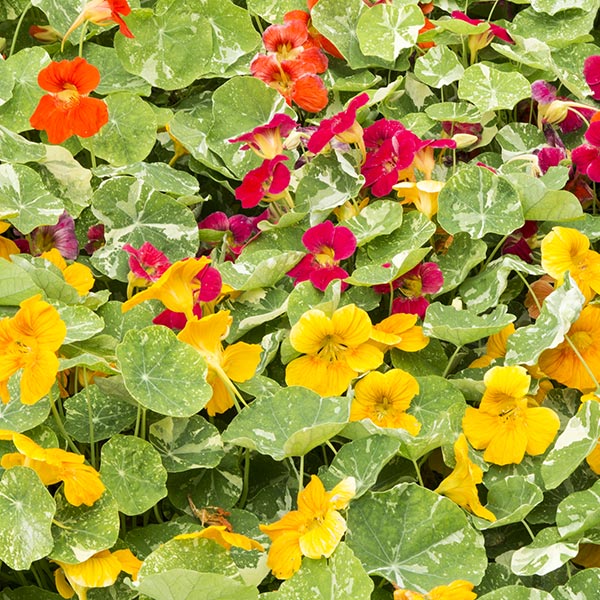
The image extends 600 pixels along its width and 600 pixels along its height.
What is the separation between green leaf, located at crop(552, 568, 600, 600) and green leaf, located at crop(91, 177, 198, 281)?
0.66 meters

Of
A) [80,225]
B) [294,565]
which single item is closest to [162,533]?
[294,565]

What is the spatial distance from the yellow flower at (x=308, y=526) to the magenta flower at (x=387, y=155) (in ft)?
1.60

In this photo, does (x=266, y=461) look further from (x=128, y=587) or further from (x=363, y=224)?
(x=363, y=224)

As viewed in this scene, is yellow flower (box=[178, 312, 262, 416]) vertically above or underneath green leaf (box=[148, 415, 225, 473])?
above

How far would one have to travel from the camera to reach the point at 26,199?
145cm

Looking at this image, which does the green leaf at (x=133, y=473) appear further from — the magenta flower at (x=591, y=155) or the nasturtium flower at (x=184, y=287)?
the magenta flower at (x=591, y=155)

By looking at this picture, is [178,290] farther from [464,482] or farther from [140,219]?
[464,482]

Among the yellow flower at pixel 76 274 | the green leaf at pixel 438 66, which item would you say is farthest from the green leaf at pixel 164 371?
the green leaf at pixel 438 66

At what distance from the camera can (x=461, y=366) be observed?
1.41m

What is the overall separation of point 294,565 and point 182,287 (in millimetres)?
368

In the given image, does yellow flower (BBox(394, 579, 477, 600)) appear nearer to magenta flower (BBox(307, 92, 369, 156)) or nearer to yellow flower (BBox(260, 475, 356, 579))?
yellow flower (BBox(260, 475, 356, 579))

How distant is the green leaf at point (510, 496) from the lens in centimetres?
115

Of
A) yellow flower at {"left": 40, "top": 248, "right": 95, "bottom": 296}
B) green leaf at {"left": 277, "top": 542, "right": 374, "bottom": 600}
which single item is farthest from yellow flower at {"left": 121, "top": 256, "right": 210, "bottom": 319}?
green leaf at {"left": 277, "top": 542, "right": 374, "bottom": 600}

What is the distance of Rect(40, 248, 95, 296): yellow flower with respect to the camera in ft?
4.50
